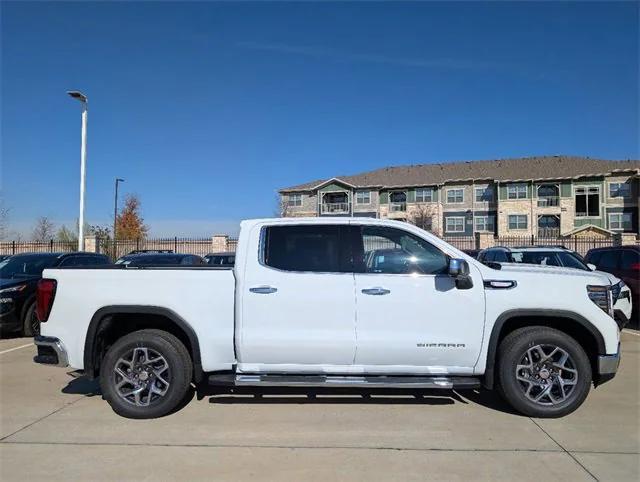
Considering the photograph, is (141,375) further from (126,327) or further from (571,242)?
(571,242)

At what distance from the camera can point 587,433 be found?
15.0 ft

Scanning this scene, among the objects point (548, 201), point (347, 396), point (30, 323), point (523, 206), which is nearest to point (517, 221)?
point (523, 206)

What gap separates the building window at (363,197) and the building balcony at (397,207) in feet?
9.41

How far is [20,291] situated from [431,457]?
8459mm

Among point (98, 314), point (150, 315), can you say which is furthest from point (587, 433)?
point (98, 314)

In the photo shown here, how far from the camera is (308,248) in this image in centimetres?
511

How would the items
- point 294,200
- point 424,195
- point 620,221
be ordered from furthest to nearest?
point 294,200
point 424,195
point 620,221

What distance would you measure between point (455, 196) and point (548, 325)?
5411 centimetres

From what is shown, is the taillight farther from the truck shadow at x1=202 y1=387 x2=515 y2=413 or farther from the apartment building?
the apartment building

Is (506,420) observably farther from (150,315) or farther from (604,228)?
(604,228)

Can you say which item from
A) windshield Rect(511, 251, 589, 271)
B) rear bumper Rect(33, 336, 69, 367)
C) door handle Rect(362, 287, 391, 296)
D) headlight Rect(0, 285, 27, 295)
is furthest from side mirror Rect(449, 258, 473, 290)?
headlight Rect(0, 285, 27, 295)

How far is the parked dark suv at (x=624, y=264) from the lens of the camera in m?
11.1

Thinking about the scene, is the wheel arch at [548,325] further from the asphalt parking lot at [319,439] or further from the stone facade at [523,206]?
the stone facade at [523,206]

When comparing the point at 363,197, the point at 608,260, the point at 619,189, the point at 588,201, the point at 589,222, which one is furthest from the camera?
the point at 363,197
